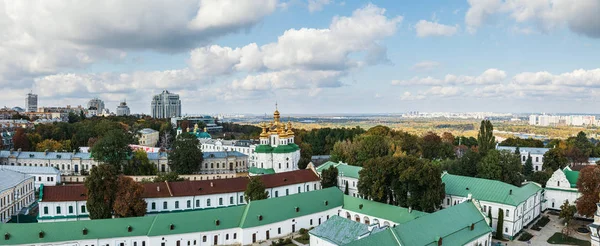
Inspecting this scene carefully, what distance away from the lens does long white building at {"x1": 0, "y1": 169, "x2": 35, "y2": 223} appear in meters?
41.7

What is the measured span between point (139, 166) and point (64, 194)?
2129 centimetres

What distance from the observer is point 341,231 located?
31562 millimetres

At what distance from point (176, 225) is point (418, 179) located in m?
23.1

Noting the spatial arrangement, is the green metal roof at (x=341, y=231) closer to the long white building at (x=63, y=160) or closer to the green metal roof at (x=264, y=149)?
the green metal roof at (x=264, y=149)

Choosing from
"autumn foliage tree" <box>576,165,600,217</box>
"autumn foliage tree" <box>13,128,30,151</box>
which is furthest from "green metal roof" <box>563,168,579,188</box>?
"autumn foliage tree" <box>13,128,30,151</box>

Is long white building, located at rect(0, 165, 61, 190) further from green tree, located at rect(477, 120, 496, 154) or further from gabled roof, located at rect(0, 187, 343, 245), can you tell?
green tree, located at rect(477, 120, 496, 154)

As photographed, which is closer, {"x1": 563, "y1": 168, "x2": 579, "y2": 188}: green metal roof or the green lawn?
the green lawn

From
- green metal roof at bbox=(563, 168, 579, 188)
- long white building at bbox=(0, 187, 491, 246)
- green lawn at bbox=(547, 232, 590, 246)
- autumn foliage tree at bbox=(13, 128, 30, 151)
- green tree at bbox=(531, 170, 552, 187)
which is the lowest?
green lawn at bbox=(547, 232, 590, 246)

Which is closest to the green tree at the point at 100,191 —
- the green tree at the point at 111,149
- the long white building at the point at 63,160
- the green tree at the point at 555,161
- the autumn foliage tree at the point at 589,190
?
the green tree at the point at 111,149

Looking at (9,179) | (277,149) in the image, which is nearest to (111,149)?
(9,179)

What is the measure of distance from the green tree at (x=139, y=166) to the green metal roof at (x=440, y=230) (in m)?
44.1

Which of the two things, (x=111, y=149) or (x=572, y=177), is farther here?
(x=111, y=149)

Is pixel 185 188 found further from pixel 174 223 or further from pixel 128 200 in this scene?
pixel 174 223

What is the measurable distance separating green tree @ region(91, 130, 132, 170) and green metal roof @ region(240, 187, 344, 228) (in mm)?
29787
